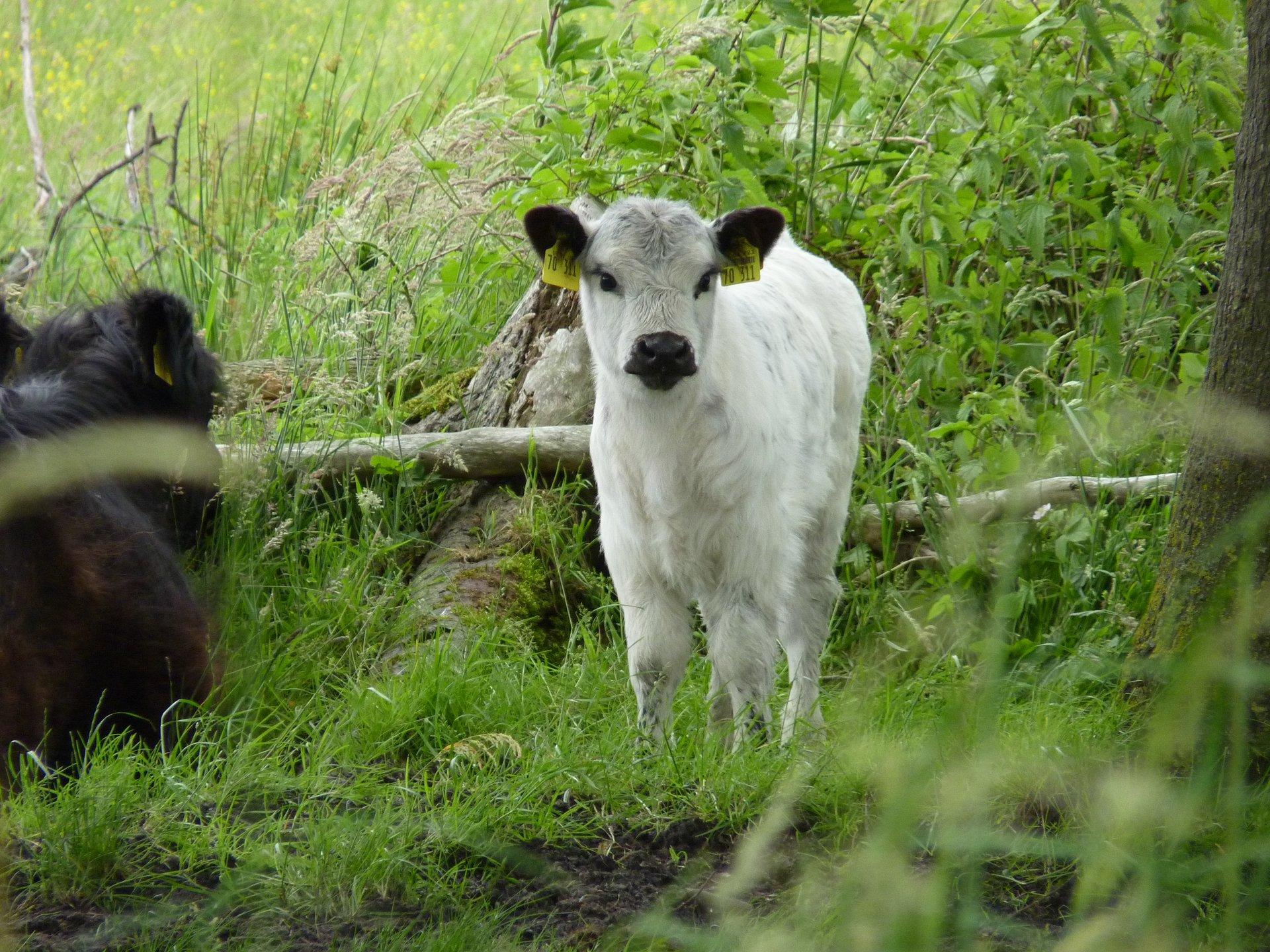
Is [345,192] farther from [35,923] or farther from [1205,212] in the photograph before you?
[35,923]

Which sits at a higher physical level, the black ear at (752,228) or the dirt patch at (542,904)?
the black ear at (752,228)

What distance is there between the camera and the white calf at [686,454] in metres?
3.91

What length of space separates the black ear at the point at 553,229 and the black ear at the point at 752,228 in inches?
18.1

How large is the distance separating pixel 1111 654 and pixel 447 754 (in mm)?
2281

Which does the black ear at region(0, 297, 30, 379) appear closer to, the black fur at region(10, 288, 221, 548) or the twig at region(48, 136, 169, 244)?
the black fur at region(10, 288, 221, 548)

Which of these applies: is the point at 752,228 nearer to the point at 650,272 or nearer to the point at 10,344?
the point at 650,272

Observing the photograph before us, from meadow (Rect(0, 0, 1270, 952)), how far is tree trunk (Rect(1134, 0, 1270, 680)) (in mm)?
383

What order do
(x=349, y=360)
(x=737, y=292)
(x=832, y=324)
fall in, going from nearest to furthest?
1. (x=737, y=292)
2. (x=832, y=324)
3. (x=349, y=360)

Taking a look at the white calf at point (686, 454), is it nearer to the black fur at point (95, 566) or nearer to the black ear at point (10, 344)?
the black fur at point (95, 566)

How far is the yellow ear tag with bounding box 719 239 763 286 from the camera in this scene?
4141 millimetres

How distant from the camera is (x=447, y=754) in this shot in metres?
3.78

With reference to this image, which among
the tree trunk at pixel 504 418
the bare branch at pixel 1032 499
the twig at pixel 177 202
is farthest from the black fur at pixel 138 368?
the twig at pixel 177 202

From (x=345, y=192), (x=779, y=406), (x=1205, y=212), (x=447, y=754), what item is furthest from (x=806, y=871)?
(x=345, y=192)

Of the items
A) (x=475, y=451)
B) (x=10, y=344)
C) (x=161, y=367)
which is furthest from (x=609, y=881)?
(x=10, y=344)
